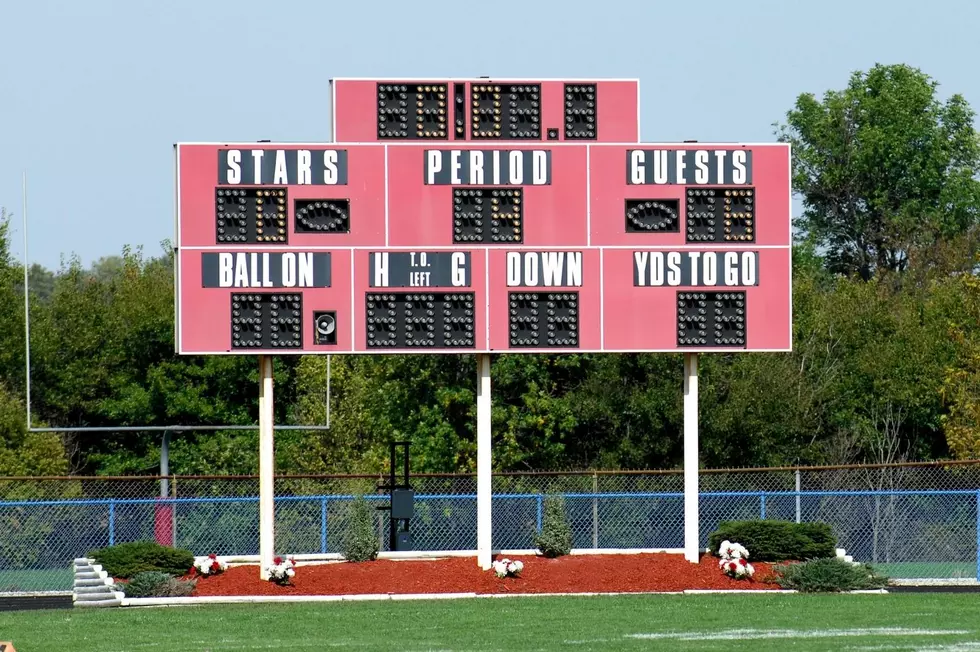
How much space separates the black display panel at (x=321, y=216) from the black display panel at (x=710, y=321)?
5.09 meters

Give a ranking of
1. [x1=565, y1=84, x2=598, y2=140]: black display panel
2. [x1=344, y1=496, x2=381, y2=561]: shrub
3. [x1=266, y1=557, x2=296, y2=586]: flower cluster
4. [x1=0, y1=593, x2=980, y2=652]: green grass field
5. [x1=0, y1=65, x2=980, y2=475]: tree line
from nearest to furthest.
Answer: [x1=0, y1=593, x2=980, y2=652]: green grass field, [x1=266, y1=557, x2=296, y2=586]: flower cluster, [x1=565, y1=84, x2=598, y2=140]: black display panel, [x1=344, y1=496, x2=381, y2=561]: shrub, [x1=0, y1=65, x2=980, y2=475]: tree line

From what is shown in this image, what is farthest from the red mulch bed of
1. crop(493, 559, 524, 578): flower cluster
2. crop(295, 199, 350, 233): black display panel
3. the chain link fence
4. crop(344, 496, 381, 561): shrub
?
crop(295, 199, 350, 233): black display panel

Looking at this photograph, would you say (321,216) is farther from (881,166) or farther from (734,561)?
(881,166)

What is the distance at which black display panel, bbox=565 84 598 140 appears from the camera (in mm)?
26797

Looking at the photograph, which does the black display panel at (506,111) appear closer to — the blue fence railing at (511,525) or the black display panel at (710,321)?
the black display panel at (710,321)

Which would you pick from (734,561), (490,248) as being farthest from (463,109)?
(734,561)

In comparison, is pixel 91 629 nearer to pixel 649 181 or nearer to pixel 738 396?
pixel 649 181

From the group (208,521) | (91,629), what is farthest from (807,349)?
(91,629)

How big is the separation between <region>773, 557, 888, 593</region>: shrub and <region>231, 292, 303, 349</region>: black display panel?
7919mm

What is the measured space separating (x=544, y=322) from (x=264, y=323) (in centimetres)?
410

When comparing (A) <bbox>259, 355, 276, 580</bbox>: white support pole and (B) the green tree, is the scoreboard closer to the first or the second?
(A) <bbox>259, 355, 276, 580</bbox>: white support pole

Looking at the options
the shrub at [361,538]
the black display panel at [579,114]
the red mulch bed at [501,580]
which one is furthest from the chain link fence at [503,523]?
the black display panel at [579,114]

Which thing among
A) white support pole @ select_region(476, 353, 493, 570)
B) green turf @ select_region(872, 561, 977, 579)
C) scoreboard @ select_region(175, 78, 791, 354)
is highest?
scoreboard @ select_region(175, 78, 791, 354)

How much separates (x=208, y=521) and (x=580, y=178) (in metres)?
10.4
